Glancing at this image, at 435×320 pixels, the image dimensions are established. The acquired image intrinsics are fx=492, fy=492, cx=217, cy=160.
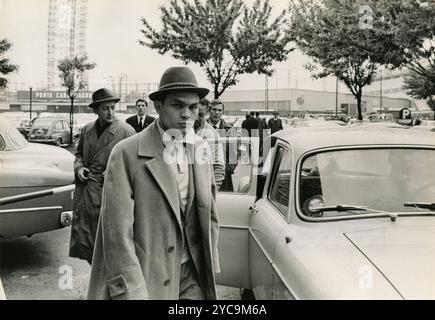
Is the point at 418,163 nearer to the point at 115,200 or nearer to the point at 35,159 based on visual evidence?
the point at 115,200

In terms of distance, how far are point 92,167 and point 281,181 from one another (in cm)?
163

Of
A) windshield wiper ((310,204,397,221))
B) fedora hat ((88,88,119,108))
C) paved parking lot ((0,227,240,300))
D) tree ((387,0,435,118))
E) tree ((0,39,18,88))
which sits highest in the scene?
tree ((387,0,435,118))

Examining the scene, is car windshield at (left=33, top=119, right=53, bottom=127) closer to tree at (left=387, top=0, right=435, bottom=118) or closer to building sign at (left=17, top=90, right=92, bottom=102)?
building sign at (left=17, top=90, right=92, bottom=102)

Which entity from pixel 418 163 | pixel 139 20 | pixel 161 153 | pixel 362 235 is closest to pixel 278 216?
pixel 362 235

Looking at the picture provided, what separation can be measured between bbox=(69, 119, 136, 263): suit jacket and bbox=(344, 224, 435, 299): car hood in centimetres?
219

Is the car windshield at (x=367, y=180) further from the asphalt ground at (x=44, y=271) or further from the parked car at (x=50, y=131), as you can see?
the parked car at (x=50, y=131)

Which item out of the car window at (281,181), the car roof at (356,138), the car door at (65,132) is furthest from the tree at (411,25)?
the car door at (65,132)

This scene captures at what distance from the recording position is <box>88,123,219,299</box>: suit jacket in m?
1.80

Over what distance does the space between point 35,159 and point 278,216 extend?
3188 millimetres

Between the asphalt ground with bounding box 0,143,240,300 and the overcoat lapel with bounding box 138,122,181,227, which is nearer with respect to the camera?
the overcoat lapel with bounding box 138,122,181,227

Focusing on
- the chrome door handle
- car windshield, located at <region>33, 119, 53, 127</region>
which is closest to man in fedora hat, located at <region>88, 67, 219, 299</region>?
the chrome door handle

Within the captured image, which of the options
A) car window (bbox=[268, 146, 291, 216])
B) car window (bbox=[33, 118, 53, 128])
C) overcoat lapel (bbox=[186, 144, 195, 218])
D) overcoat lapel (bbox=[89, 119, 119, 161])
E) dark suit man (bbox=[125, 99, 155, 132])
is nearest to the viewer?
overcoat lapel (bbox=[186, 144, 195, 218])

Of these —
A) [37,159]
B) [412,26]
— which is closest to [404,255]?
A: [37,159]

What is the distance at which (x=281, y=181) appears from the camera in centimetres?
296
